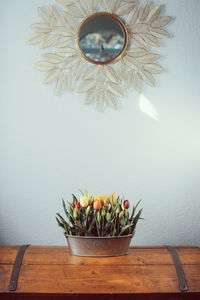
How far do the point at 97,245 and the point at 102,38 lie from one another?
1278 millimetres

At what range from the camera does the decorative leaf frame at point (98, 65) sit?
7.33 ft

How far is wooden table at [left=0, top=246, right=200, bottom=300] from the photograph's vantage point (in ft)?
5.06

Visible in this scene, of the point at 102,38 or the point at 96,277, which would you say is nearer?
the point at 96,277

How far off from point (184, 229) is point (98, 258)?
761 millimetres

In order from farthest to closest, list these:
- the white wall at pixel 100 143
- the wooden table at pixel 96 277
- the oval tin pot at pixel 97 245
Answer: the white wall at pixel 100 143, the oval tin pot at pixel 97 245, the wooden table at pixel 96 277

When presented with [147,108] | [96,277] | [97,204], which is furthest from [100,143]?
[96,277]

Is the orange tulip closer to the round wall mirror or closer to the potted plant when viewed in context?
the potted plant

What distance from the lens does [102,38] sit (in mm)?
2262

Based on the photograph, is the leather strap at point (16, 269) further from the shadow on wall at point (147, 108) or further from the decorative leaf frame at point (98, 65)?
the shadow on wall at point (147, 108)

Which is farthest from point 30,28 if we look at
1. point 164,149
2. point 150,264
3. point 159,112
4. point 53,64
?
point 150,264

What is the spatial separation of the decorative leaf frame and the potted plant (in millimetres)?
742

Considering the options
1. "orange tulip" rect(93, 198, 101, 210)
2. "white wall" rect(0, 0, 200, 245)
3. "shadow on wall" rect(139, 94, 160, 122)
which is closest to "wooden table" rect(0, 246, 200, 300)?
"orange tulip" rect(93, 198, 101, 210)

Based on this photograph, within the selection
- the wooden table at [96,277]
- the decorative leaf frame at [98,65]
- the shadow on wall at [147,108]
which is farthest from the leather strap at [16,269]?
the shadow on wall at [147,108]

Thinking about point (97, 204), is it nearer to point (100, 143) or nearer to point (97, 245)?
point (97, 245)
